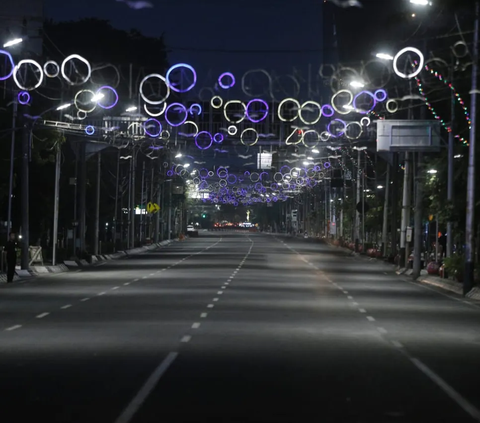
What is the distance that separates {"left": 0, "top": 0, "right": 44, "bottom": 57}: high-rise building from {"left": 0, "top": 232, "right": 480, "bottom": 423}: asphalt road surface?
26329 millimetres

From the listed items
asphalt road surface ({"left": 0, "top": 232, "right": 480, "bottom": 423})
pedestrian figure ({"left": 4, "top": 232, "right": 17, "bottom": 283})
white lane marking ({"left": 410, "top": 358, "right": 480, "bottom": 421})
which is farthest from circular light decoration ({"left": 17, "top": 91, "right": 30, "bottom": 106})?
white lane marking ({"left": 410, "top": 358, "right": 480, "bottom": 421})

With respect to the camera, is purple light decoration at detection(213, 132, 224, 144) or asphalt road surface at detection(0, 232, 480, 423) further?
purple light decoration at detection(213, 132, 224, 144)

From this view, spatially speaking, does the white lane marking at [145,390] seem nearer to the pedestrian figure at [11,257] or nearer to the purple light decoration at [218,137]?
the pedestrian figure at [11,257]

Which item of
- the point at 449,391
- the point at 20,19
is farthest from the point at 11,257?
the point at 449,391

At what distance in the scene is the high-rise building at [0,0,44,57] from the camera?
6288cm

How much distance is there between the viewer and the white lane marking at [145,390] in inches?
506

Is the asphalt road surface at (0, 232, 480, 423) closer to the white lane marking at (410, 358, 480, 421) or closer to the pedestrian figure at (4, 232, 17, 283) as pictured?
the white lane marking at (410, 358, 480, 421)

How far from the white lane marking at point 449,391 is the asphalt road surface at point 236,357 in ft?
0.05

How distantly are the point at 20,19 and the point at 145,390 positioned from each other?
53.4 metres

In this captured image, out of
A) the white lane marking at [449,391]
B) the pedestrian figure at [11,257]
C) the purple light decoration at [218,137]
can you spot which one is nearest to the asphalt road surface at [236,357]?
the white lane marking at [449,391]

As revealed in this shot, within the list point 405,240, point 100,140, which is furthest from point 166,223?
point 405,240

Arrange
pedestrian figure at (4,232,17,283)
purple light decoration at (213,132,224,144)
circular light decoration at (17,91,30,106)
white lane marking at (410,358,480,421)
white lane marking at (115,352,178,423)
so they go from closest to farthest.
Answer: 1. white lane marking at (115,352,178,423)
2. white lane marking at (410,358,480,421)
3. pedestrian figure at (4,232,17,283)
4. circular light decoration at (17,91,30,106)
5. purple light decoration at (213,132,224,144)

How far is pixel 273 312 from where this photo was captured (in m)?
30.0

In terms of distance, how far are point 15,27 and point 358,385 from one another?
5279cm
